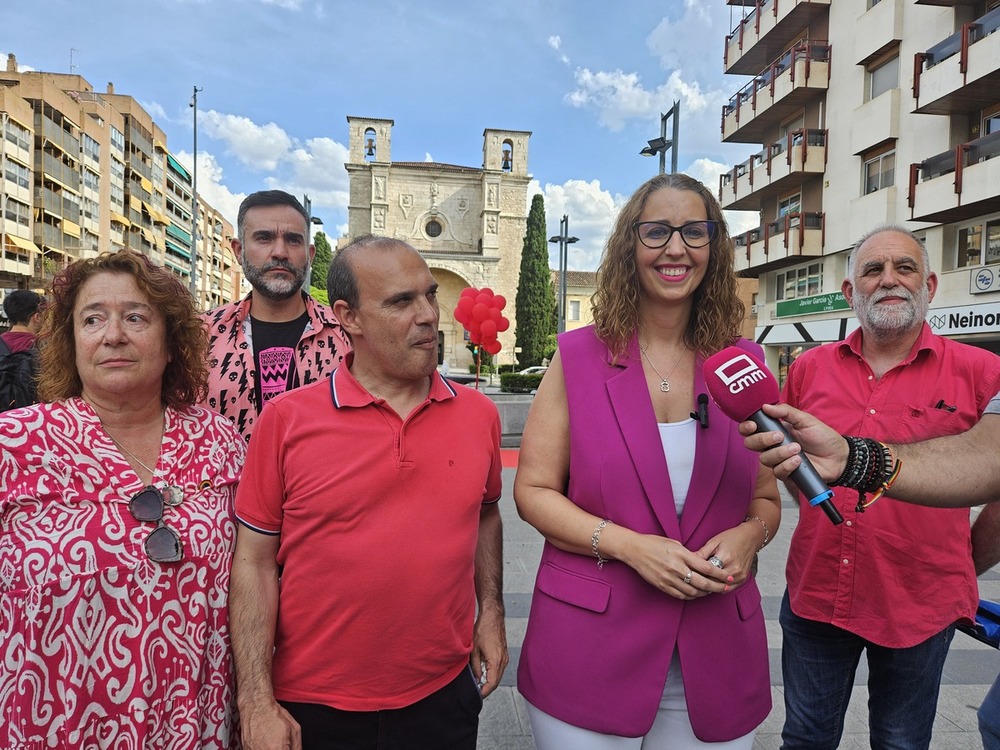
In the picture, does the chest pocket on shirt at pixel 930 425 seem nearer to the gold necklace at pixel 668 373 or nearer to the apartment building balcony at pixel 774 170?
the gold necklace at pixel 668 373

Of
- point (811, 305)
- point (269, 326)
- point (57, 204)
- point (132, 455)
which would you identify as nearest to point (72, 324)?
point (132, 455)

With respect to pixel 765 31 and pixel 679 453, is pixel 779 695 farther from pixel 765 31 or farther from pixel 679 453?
pixel 765 31

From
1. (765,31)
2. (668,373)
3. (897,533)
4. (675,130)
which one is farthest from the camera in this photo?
(765,31)

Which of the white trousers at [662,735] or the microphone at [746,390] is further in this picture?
the white trousers at [662,735]

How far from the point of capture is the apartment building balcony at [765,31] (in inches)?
790

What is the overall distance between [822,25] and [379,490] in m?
23.9

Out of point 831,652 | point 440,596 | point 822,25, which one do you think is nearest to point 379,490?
point 440,596

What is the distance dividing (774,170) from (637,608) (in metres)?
22.4

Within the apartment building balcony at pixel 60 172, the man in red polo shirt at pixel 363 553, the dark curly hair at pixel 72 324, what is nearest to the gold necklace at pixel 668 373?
the man in red polo shirt at pixel 363 553

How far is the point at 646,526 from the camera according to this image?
1.73 meters

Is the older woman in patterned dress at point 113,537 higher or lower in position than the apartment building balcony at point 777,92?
lower

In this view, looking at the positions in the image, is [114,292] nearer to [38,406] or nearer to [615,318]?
[38,406]

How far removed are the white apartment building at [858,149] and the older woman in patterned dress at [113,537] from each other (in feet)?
51.6

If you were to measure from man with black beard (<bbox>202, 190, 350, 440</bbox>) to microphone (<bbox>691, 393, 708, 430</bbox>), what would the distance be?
1369 mm
